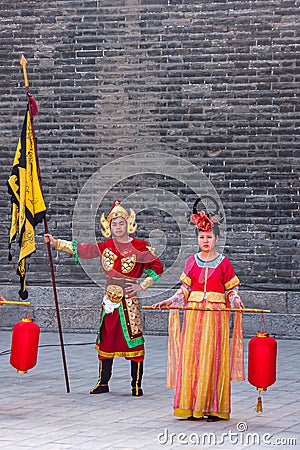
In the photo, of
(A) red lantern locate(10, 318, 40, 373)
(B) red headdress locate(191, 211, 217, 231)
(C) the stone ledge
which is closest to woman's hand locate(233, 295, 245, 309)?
(B) red headdress locate(191, 211, 217, 231)

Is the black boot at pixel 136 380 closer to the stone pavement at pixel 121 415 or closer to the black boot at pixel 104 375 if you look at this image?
the stone pavement at pixel 121 415

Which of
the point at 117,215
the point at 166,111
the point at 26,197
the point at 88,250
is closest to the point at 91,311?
the point at 166,111

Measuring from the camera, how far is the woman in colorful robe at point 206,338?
25.2ft

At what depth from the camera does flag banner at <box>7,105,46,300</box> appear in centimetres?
885

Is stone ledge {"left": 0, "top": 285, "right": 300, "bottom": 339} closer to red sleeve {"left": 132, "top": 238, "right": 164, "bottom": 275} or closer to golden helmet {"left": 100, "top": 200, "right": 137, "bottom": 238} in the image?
red sleeve {"left": 132, "top": 238, "right": 164, "bottom": 275}

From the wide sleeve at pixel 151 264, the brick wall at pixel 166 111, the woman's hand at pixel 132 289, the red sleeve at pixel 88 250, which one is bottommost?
the woman's hand at pixel 132 289

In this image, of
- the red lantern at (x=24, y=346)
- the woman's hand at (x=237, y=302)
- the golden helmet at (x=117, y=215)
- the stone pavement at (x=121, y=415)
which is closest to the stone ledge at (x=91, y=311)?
the stone pavement at (x=121, y=415)

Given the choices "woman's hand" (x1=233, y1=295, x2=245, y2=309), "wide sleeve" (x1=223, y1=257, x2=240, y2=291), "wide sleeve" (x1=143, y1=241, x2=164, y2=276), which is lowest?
"woman's hand" (x1=233, y1=295, x2=245, y2=309)

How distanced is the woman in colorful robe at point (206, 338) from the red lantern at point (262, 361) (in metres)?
0.20

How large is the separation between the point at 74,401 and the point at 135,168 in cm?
545

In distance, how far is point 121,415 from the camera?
26.2 feet

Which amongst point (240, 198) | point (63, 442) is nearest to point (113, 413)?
point (63, 442)

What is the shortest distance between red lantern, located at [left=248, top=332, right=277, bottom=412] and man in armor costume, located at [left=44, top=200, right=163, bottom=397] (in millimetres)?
1645

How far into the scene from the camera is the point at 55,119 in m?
13.9
